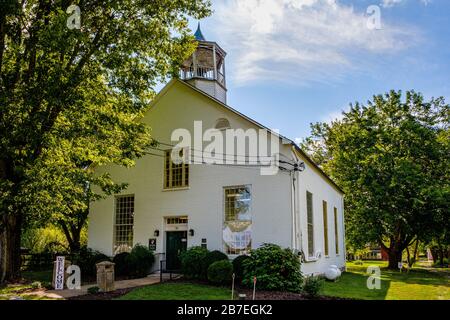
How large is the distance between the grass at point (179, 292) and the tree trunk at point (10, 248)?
507 centimetres

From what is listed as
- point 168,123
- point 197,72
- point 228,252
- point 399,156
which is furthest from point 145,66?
point 399,156

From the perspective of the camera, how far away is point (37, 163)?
44.3 ft

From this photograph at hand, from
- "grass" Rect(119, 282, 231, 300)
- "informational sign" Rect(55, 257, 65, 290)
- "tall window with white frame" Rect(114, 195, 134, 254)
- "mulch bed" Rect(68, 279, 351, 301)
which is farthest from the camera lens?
"tall window with white frame" Rect(114, 195, 134, 254)

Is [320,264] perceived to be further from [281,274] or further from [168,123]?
[168,123]

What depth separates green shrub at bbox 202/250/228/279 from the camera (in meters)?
14.7

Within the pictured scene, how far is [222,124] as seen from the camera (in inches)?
669

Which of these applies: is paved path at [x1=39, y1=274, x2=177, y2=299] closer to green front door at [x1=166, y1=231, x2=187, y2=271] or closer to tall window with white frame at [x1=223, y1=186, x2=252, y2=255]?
green front door at [x1=166, y1=231, x2=187, y2=271]

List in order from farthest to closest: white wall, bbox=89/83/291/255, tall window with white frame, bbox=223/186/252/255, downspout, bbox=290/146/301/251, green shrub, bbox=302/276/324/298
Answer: tall window with white frame, bbox=223/186/252/255 < white wall, bbox=89/83/291/255 < downspout, bbox=290/146/301/251 < green shrub, bbox=302/276/324/298

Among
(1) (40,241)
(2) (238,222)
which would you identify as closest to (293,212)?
(2) (238,222)

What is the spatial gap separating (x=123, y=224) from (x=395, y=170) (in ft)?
57.6

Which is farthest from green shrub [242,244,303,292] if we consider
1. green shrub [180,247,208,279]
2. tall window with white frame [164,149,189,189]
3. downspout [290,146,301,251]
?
tall window with white frame [164,149,189,189]

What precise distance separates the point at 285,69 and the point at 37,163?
8.99 metres

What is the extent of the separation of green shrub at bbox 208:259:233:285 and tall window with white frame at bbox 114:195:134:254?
6235 millimetres

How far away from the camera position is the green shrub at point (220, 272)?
44.6 feet
